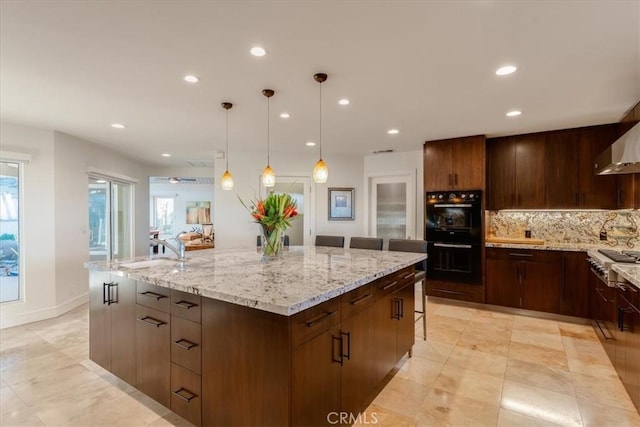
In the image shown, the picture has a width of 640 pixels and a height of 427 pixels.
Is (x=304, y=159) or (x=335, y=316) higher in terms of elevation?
(x=304, y=159)

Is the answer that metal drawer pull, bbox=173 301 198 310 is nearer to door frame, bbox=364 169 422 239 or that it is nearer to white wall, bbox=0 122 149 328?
white wall, bbox=0 122 149 328

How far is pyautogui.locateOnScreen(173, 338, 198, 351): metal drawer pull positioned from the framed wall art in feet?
13.9

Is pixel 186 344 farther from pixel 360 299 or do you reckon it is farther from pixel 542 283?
pixel 542 283

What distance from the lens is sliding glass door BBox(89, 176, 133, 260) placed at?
534 cm

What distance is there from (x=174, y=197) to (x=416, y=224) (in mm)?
9440

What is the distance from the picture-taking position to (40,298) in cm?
404

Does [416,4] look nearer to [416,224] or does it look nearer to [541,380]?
[541,380]

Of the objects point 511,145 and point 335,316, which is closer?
point 335,316

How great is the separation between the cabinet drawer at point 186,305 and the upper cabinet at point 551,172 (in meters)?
4.26

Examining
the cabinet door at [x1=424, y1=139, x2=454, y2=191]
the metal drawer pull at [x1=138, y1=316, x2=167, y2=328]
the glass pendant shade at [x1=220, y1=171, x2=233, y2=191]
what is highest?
the cabinet door at [x1=424, y1=139, x2=454, y2=191]

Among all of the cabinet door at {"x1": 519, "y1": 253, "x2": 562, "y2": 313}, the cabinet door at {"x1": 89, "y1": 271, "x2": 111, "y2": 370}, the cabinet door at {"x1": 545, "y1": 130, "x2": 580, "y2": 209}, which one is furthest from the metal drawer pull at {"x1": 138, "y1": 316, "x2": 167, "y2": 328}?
the cabinet door at {"x1": 545, "y1": 130, "x2": 580, "y2": 209}

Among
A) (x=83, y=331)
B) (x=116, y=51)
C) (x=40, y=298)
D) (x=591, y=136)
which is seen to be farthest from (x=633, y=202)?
(x=40, y=298)

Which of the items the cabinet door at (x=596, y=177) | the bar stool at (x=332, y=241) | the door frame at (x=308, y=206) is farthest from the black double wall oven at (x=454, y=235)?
the door frame at (x=308, y=206)

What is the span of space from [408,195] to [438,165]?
3.16 feet
